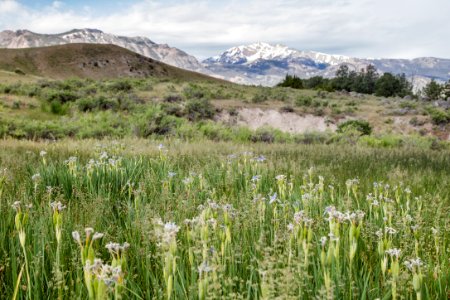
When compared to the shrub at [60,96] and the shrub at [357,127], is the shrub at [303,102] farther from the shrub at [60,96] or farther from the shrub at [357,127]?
the shrub at [60,96]

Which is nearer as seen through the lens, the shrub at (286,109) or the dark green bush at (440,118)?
the dark green bush at (440,118)

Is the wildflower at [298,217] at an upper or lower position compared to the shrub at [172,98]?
lower

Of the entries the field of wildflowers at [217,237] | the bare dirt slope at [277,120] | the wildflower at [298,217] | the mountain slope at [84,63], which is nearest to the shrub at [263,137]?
the bare dirt slope at [277,120]

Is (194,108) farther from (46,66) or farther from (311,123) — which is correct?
(46,66)

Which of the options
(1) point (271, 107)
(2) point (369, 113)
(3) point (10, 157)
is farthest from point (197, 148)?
(2) point (369, 113)

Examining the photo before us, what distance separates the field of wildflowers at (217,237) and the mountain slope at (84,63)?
5385cm

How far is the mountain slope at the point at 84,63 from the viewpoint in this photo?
57062 mm

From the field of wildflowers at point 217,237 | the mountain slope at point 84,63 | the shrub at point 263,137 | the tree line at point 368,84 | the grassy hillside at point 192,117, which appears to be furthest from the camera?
the tree line at point 368,84

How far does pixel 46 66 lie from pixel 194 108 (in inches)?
1750

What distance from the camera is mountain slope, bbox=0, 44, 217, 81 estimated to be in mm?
57062

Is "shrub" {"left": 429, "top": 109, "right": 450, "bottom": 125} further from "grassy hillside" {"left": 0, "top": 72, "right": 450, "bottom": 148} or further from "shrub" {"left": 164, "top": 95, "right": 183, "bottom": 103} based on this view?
"shrub" {"left": 164, "top": 95, "right": 183, "bottom": 103}

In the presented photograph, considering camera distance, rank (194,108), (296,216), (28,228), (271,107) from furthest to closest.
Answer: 1. (271,107)
2. (194,108)
3. (28,228)
4. (296,216)

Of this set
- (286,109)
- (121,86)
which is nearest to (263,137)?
(286,109)

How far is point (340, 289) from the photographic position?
2240mm
